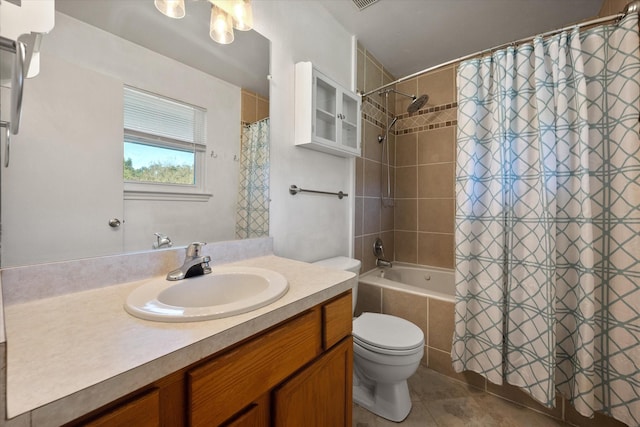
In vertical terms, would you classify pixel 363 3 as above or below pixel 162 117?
above

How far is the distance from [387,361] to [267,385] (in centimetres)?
82

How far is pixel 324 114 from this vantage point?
5.08 feet

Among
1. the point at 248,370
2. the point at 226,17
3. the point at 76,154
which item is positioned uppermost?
the point at 226,17

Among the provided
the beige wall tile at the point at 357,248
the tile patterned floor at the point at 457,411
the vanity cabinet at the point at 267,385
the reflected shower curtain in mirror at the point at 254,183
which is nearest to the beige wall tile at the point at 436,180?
the beige wall tile at the point at 357,248

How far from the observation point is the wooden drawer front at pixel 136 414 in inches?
15.7

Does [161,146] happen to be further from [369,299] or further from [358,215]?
[369,299]

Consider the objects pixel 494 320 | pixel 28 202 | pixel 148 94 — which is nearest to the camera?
pixel 28 202

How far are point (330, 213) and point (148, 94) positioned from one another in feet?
3.85

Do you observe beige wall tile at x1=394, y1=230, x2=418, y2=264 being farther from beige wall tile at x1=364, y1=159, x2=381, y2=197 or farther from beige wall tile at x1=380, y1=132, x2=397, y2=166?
beige wall tile at x1=380, y1=132, x2=397, y2=166

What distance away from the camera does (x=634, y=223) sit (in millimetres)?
1051

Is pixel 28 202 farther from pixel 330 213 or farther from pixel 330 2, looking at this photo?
pixel 330 2

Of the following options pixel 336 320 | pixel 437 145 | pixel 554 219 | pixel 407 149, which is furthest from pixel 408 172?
pixel 336 320

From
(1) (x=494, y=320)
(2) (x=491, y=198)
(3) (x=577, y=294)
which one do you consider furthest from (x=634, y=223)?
(1) (x=494, y=320)

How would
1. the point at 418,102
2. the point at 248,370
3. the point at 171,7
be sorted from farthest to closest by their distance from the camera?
the point at 418,102 → the point at 171,7 → the point at 248,370
